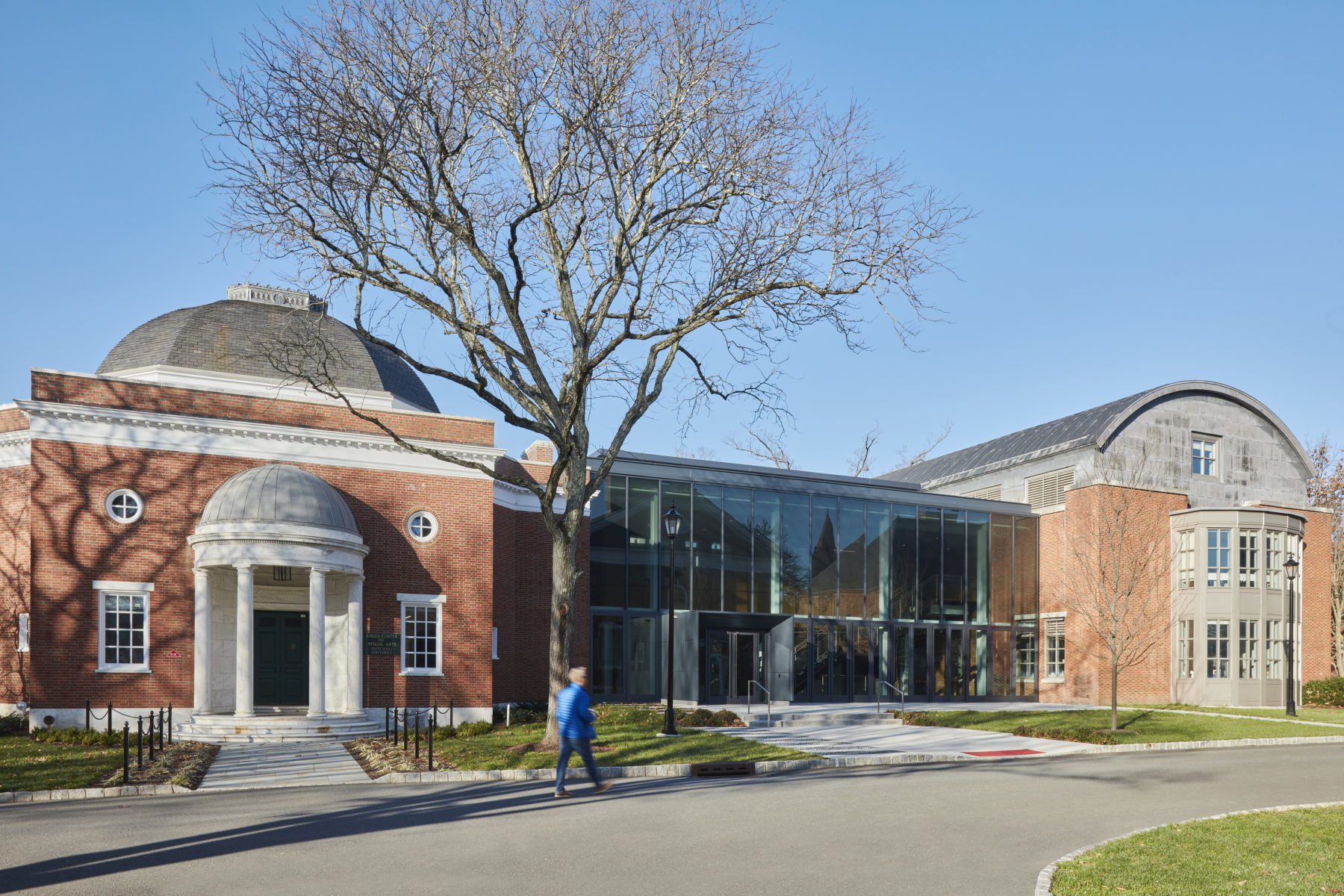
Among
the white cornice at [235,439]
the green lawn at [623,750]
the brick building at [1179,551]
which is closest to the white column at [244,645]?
the white cornice at [235,439]

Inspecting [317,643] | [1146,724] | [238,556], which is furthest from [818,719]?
[238,556]

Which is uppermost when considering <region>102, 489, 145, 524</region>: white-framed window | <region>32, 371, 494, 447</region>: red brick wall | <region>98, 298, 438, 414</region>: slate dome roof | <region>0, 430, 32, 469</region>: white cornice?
<region>98, 298, 438, 414</region>: slate dome roof

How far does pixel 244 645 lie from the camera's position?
22.5 metres

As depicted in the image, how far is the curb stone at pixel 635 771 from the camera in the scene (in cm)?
1452

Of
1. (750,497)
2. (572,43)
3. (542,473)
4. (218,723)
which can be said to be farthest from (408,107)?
(750,497)

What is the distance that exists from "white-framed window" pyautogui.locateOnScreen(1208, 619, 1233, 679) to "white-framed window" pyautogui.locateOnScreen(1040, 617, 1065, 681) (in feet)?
15.3

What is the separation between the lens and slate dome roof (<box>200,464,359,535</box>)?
22938mm

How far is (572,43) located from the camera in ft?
58.2

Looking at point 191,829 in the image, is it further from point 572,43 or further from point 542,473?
point 542,473

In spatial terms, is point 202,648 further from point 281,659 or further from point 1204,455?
point 1204,455

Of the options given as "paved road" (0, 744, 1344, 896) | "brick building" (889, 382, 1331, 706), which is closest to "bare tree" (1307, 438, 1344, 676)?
"brick building" (889, 382, 1331, 706)

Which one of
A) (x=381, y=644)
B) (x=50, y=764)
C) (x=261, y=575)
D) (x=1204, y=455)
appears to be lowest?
(x=50, y=764)

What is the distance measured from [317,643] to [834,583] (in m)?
17.1

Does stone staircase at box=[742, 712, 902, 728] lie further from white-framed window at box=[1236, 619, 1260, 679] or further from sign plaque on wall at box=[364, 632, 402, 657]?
white-framed window at box=[1236, 619, 1260, 679]
